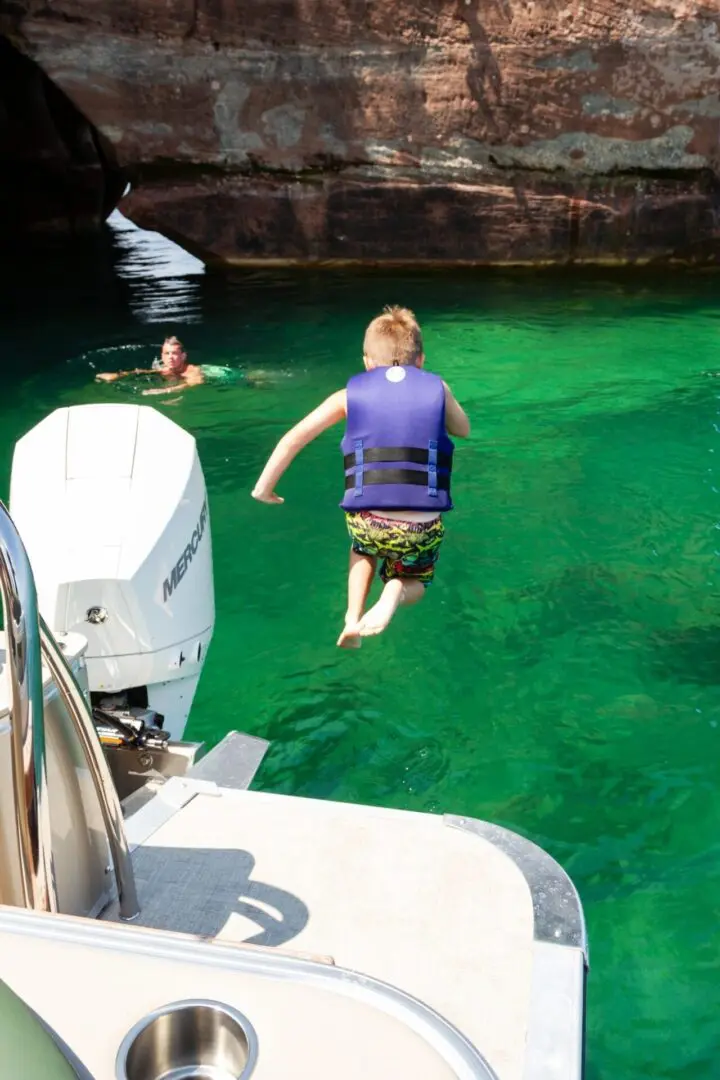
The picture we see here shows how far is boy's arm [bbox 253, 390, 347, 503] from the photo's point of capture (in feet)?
13.0

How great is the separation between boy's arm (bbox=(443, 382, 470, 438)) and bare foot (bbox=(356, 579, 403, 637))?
673 millimetres

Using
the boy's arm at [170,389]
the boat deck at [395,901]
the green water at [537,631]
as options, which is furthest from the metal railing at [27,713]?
the boy's arm at [170,389]

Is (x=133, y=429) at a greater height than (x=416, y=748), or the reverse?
(x=133, y=429)

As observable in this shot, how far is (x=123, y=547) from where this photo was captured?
321 cm

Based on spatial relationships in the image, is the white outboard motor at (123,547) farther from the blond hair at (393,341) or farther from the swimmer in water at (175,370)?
the swimmer in water at (175,370)

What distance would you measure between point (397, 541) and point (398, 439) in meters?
0.41

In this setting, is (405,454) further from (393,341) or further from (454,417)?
(393,341)

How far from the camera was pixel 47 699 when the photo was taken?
7.09 ft

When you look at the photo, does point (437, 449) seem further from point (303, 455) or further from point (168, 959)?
point (303, 455)

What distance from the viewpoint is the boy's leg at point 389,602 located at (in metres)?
3.68

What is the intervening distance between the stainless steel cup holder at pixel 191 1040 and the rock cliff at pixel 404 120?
13329 mm

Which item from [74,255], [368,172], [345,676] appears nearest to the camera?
[345,676]

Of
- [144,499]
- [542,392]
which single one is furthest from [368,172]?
[144,499]

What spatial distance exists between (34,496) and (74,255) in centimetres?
1652
